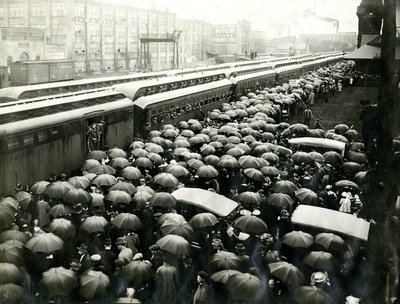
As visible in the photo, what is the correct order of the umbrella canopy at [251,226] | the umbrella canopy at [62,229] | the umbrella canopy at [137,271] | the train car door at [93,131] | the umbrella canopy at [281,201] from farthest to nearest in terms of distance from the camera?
1. the train car door at [93,131]
2. the umbrella canopy at [281,201]
3. the umbrella canopy at [251,226]
4. the umbrella canopy at [62,229]
5. the umbrella canopy at [137,271]

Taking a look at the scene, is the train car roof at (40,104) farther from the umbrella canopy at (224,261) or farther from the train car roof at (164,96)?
the umbrella canopy at (224,261)

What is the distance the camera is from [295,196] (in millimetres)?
11727

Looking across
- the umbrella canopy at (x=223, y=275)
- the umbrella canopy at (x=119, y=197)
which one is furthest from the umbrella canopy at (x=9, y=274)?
the umbrella canopy at (x=119, y=197)

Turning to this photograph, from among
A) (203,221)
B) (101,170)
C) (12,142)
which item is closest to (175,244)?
(203,221)

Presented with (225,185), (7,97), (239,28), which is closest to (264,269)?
(225,185)

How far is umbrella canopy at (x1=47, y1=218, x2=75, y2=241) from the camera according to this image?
8414 millimetres

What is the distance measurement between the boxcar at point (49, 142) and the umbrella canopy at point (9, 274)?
5546 millimetres

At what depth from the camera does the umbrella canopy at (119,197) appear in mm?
10102

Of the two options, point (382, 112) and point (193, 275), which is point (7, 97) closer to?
point (193, 275)

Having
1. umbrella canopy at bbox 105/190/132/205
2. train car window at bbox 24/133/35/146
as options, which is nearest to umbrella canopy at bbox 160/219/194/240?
umbrella canopy at bbox 105/190/132/205

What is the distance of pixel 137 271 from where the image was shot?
23.5 feet

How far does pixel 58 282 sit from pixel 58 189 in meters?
4.03

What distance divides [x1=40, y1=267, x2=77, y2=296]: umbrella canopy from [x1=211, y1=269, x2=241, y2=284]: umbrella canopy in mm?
2286

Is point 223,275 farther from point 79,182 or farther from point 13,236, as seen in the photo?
point 79,182
